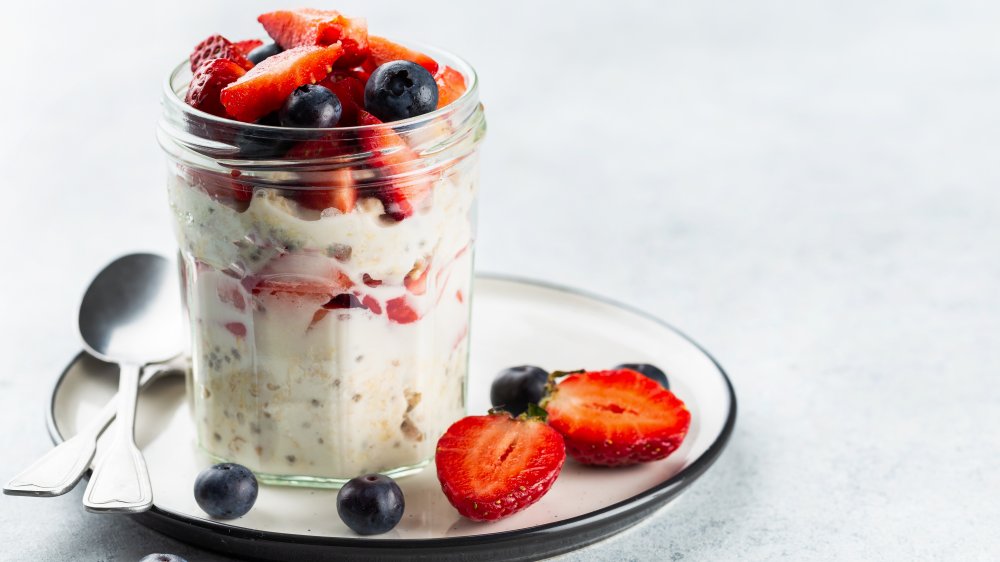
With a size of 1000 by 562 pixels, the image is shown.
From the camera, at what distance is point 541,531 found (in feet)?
4.89

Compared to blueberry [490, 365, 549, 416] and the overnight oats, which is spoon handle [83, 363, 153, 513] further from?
blueberry [490, 365, 549, 416]

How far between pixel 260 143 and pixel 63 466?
50cm

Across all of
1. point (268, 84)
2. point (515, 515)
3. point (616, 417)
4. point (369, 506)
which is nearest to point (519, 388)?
point (616, 417)

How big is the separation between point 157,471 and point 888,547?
3.31 feet

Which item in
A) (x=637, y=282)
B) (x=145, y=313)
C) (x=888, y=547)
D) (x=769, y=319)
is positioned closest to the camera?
(x=888, y=547)

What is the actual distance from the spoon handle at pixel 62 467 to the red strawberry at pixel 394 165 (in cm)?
52

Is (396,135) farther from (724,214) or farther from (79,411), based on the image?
(724,214)

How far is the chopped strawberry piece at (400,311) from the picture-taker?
161 cm

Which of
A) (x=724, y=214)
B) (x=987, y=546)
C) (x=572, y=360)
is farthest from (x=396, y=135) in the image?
(x=724, y=214)

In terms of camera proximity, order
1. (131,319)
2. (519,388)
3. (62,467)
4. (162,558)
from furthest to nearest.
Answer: (131,319) < (519,388) < (62,467) < (162,558)

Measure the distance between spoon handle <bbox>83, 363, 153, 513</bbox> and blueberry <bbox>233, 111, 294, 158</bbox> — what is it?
426 mm

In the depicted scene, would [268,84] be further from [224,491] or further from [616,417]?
[616,417]

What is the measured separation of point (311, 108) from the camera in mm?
1475

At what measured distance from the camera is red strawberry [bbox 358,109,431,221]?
1500 millimetres
